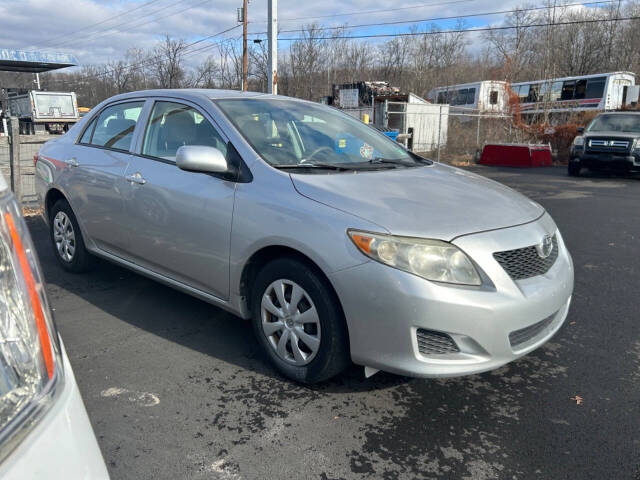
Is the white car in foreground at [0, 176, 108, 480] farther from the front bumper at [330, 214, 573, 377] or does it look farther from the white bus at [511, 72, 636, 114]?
the white bus at [511, 72, 636, 114]

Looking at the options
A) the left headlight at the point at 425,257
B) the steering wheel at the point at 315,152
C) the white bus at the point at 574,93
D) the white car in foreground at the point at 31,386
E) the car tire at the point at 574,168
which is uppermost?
the white bus at the point at 574,93

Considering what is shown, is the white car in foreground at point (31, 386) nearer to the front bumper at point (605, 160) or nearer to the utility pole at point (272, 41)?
the utility pole at point (272, 41)

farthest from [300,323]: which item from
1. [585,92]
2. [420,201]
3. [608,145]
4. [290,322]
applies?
[585,92]

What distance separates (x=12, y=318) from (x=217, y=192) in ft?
7.64

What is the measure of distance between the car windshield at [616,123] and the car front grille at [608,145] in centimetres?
47

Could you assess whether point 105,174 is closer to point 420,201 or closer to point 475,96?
point 420,201

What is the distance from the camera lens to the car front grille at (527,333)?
266 cm

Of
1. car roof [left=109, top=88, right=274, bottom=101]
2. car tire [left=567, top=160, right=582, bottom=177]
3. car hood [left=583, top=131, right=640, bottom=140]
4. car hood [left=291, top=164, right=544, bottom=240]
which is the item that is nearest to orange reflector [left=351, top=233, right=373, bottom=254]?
car hood [left=291, top=164, right=544, bottom=240]

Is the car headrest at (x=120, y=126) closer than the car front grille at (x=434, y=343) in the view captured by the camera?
No

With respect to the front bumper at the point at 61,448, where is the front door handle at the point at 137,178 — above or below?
above

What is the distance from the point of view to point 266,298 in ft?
9.99

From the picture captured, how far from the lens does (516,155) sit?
18.0 m

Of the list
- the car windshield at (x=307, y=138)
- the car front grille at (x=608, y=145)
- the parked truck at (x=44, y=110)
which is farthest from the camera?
the parked truck at (x=44, y=110)

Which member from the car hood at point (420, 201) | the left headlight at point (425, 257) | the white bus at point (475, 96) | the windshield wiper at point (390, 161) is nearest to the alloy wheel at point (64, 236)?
the car hood at point (420, 201)
